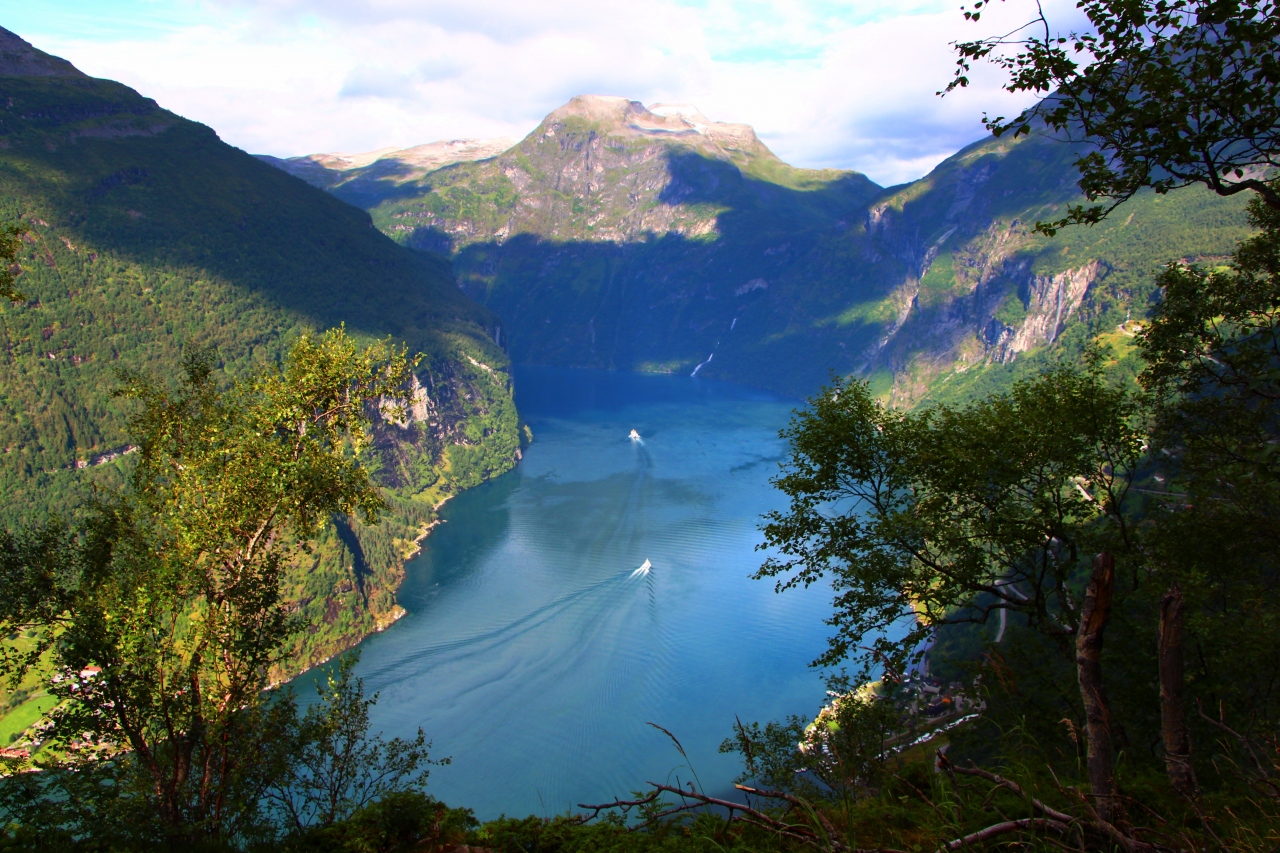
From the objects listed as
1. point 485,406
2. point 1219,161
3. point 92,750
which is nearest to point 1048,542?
point 1219,161

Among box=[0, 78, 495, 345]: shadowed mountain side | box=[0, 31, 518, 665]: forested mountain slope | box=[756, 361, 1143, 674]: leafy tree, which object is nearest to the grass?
box=[0, 31, 518, 665]: forested mountain slope

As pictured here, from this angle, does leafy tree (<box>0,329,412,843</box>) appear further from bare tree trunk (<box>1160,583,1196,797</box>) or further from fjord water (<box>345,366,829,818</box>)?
fjord water (<box>345,366,829,818</box>)

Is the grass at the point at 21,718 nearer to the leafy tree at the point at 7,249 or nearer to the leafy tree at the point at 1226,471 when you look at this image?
the leafy tree at the point at 7,249

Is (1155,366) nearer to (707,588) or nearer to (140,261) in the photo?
(707,588)

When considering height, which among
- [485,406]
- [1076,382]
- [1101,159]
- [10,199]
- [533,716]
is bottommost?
[533,716]

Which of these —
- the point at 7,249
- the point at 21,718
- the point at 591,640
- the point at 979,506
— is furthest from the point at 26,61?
the point at 979,506
